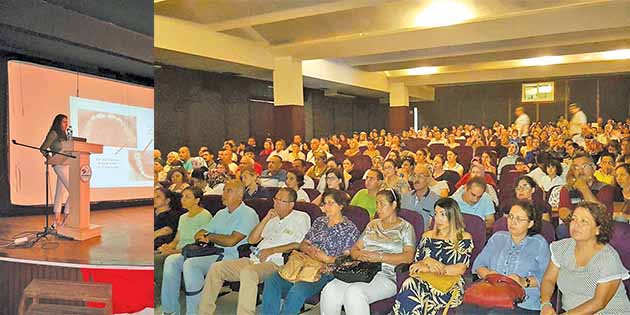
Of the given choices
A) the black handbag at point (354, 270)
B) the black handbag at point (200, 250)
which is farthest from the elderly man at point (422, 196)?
the black handbag at point (200, 250)

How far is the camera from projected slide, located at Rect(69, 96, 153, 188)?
3363mm

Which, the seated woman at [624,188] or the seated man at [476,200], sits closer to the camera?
the seated woman at [624,188]

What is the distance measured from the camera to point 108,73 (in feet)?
11.1

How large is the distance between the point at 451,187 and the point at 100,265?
2.07 metres

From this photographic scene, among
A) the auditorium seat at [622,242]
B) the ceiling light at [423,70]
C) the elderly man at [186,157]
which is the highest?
the ceiling light at [423,70]

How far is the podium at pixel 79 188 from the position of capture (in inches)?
131

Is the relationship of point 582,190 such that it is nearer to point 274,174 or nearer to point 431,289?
point 431,289

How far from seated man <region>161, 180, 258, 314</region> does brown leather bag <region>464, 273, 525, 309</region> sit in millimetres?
1330

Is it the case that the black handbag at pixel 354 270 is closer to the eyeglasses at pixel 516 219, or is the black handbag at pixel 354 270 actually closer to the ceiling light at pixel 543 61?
the eyeglasses at pixel 516 219

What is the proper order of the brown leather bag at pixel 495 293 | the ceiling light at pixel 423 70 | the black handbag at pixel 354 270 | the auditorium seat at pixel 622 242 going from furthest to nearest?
the ceiling light at pixel 423 70
the black handbag at pixel 354 270
the brown leather bag at pixel 495 293
the auditorium seat at pixel 622 242

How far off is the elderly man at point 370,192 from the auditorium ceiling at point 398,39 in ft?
1.50

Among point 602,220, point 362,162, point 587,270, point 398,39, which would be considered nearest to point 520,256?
point 587,270

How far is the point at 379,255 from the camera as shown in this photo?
308 cm

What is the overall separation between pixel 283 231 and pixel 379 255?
24.1 inches
